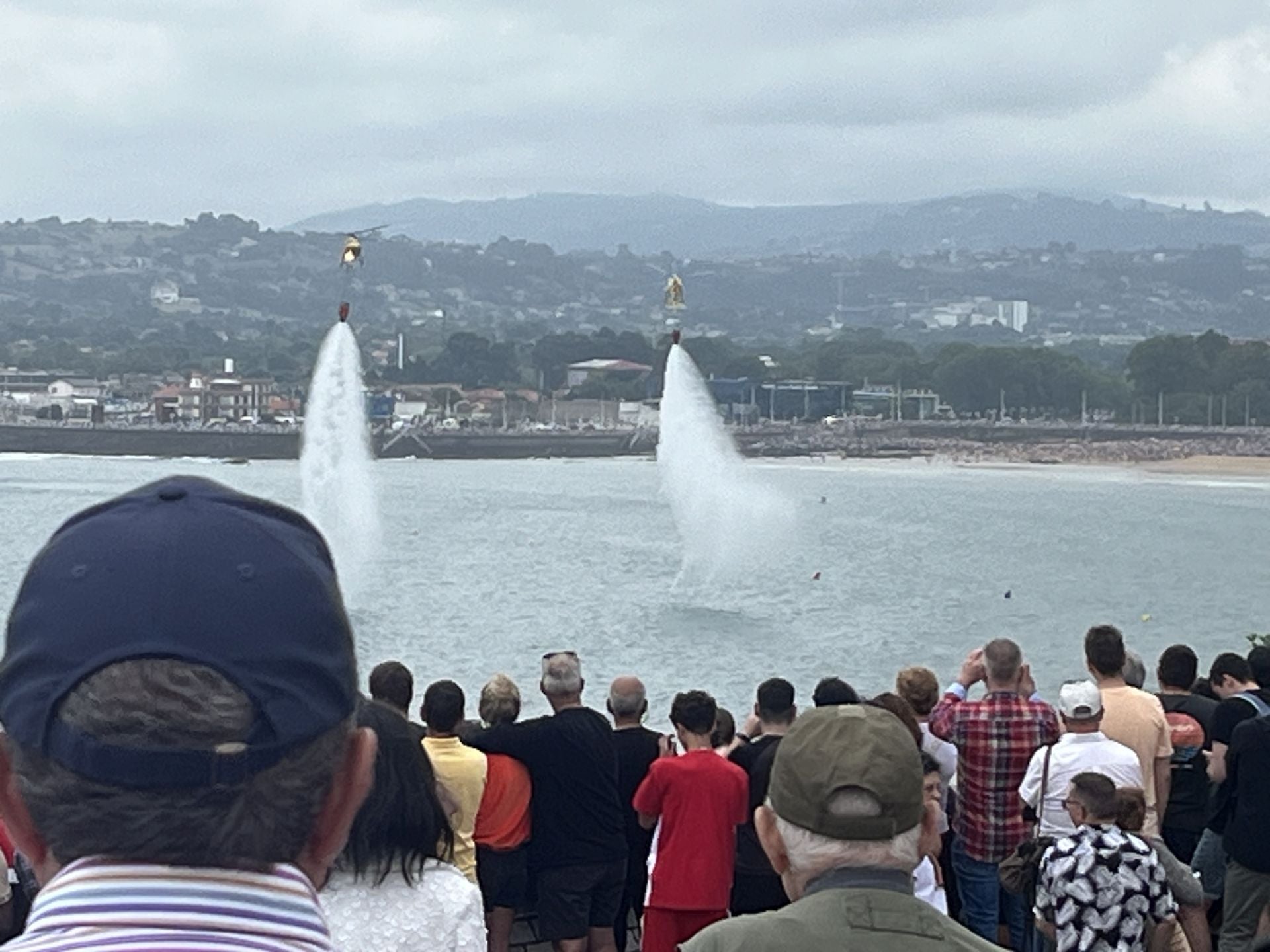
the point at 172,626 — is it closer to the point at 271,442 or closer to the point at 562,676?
the point at 562,676

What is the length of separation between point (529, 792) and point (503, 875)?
0.36 metres

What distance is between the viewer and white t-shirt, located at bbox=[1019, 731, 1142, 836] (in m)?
5.93

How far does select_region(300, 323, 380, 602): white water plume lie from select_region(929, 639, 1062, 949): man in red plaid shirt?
137 feet

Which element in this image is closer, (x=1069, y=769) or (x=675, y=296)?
(x=1069, y=769)

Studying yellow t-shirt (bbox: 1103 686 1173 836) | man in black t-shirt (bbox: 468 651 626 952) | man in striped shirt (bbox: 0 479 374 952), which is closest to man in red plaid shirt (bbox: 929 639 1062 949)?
yellow t-shirt (bbox: 1103 686 1173 836)

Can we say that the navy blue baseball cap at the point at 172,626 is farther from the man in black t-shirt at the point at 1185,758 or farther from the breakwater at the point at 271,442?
the breakwater at the point at 271,442

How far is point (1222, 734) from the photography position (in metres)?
6.57

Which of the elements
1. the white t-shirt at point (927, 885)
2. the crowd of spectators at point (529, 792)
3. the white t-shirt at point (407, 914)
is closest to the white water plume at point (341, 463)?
the crowd of spectators at point (529, 792)

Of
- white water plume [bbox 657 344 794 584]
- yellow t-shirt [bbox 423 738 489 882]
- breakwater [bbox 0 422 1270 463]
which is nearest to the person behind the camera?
yellow t-shirt [bbox 423 738 489 882]

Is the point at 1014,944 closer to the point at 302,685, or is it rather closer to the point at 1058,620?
the point at 302,685

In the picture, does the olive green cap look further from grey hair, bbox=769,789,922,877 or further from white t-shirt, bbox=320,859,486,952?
white t-shirt, bbox=320,859,486,952

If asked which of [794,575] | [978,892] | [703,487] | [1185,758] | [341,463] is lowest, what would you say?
[794,575]

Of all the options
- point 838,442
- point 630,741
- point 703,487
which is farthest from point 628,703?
point 838,442

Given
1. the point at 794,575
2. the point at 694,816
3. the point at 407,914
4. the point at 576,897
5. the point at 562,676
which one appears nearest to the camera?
the point at 407,914
